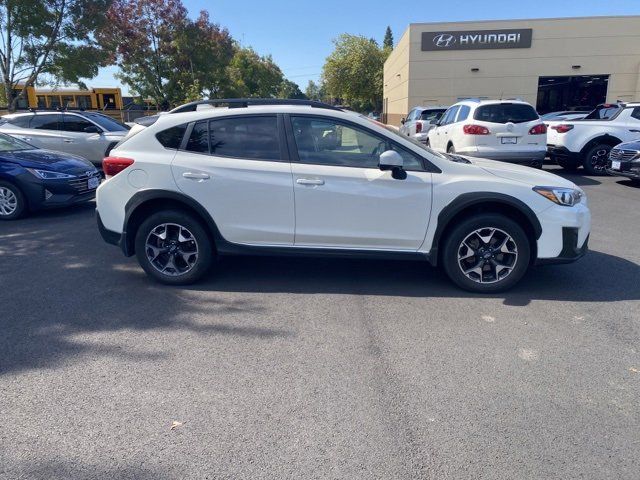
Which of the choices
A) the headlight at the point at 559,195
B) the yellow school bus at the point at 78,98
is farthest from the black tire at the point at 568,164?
the yellow school bus at the point at 78,98

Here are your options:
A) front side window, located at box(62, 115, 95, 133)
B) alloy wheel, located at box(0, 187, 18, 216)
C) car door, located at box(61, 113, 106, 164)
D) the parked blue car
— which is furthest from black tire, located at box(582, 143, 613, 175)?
front side window, located at box(62, 115, 95, 133)

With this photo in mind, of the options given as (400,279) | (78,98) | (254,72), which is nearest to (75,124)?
(400,279)

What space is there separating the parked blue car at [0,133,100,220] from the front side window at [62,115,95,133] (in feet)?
14.4

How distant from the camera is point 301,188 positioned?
182 inches

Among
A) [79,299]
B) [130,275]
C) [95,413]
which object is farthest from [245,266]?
[95,413]

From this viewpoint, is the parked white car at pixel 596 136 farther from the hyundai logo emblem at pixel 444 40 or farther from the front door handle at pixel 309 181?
the hyundai logo emblem at pixel 444 40

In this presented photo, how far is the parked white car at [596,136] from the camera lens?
11938 millimetres

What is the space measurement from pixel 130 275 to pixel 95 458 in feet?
9.70

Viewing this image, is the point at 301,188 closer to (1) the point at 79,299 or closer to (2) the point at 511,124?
(1) the point at 79,299

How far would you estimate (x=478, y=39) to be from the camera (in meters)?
26.7

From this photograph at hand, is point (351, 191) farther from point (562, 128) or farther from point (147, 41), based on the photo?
point (147, 41)

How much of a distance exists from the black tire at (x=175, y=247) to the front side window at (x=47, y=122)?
9.39m

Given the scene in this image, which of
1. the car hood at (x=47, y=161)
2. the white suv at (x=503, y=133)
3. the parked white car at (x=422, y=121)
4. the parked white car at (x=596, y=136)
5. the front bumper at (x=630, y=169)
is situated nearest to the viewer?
the car hood at (x=47, y=161)

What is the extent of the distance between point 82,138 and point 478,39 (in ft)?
72.2
